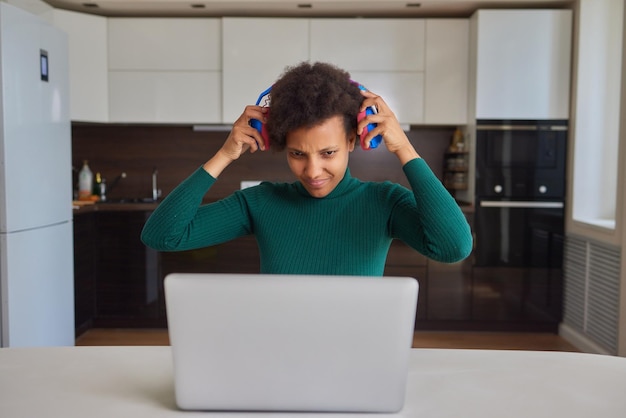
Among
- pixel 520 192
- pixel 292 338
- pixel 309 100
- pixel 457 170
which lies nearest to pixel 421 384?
pixel 292 338

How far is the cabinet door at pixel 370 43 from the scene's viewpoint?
172 inches

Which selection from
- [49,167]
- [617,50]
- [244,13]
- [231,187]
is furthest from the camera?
[231,187]

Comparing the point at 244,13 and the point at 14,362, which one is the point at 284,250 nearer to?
the point at 14,362

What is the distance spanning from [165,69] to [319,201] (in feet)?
→ 10.5

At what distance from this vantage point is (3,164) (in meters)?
2.97

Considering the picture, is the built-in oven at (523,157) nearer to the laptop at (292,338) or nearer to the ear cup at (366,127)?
the ear cup at (366,127)

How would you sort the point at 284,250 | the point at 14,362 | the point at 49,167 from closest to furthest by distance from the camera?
the point at 14,362
the point at 284,250
the point at 49,167

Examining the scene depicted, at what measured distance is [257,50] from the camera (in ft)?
14.4

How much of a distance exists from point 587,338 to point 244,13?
2998mm

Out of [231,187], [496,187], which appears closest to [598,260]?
[496,187]

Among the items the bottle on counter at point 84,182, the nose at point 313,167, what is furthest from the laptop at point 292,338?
the bottle on counter at point 84,182

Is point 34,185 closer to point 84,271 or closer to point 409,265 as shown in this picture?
point 84,271

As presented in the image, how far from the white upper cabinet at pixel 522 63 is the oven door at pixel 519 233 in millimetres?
580

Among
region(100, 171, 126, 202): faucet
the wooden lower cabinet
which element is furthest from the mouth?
region(100, 171, 126, 202): faucet
